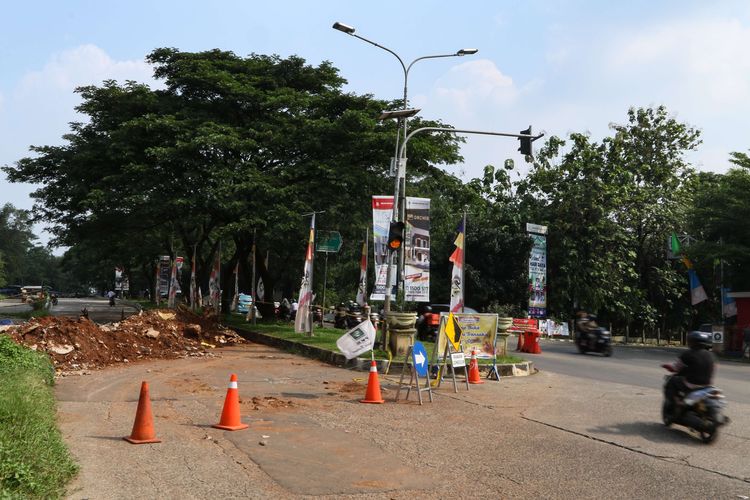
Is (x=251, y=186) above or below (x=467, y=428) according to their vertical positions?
above

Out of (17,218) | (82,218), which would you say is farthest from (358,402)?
(17,218)

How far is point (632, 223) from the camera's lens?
42.9 meters

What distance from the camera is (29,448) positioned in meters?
6.00

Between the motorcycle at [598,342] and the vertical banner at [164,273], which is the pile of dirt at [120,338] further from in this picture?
the vertical banner at [164,273]

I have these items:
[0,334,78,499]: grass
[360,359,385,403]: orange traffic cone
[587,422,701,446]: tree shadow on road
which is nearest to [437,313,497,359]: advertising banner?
[360,359,385,403]: orange traffic cone

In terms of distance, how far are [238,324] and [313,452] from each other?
78.4 ft

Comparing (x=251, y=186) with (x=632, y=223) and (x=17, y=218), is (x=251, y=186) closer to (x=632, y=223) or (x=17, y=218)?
(x=632, y=223)

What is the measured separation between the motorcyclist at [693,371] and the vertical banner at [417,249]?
10944 millimetres

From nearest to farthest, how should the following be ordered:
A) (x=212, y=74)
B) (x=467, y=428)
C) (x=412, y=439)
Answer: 1. (x=412, y=439)
2. (x=467, y=428)
3. (x=212, y=74)

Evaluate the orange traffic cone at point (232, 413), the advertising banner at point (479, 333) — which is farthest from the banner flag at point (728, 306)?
the orange traffic cone at point (232, 413)

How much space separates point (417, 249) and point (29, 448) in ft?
49.5

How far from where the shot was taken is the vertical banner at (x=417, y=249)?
794 inches

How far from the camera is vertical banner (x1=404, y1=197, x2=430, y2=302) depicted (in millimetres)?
20164

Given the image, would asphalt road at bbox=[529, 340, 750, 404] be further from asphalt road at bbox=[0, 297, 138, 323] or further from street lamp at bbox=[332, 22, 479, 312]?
asphalt road at bbox=[0, 297, 138, 323]
